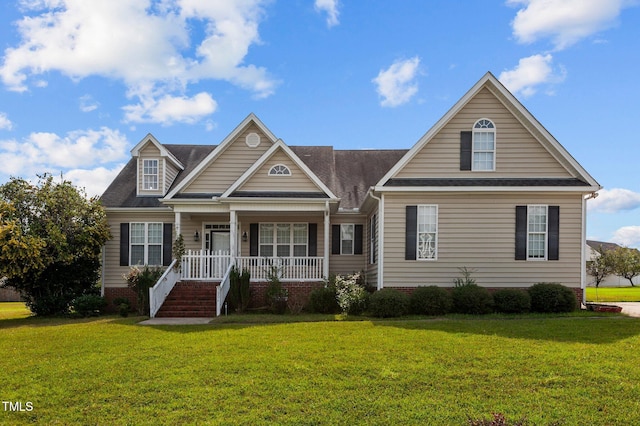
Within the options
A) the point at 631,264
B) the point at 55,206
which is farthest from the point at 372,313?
the point at 631,264

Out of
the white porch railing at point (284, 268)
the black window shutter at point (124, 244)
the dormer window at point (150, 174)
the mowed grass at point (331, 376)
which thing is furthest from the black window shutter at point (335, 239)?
the mowed grass at point (331, 376)

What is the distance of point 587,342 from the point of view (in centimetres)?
1018

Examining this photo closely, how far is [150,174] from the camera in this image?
21.0 metres

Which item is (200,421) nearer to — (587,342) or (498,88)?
(587,342)

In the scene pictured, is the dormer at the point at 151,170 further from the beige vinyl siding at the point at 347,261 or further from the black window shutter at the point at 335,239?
the beige vinyl siding at the point at 347,261

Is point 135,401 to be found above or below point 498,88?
below

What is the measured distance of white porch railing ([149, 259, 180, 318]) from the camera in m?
15.6

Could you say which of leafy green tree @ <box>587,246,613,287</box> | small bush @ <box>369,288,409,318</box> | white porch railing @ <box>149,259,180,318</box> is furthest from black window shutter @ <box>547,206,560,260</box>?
leafy green tree @ <box>587,246,613,287</box>

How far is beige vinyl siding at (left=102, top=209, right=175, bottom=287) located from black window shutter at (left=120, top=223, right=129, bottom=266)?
16 centimetres

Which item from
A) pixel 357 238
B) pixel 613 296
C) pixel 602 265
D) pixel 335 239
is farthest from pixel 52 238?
pixel 602 265

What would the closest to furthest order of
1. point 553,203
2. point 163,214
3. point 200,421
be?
point 200,421 → point 553,203 → point 163,214

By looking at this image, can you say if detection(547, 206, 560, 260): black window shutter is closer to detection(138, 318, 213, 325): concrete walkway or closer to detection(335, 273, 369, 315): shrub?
detection(335, 273, 369, 315): shrub

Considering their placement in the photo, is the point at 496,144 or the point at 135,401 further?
the point at 496,144

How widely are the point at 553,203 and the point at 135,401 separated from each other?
45.9 feet
